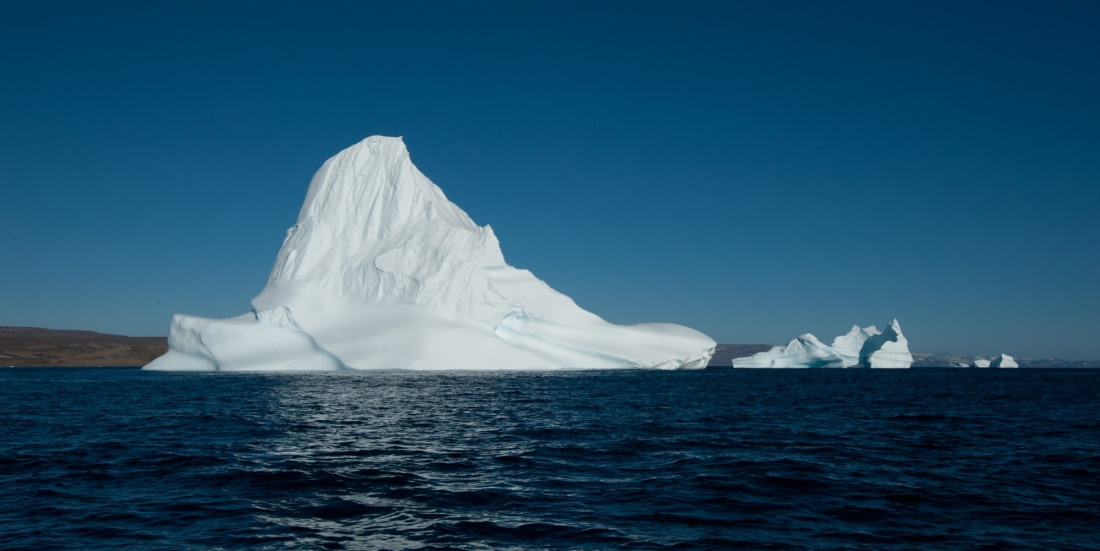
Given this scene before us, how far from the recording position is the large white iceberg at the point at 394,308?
44906 millimetres

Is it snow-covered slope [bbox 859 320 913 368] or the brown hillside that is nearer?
snow-covered slope [bbox 859 320 913 368]

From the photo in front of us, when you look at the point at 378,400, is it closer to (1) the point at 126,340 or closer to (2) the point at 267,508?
(2) the point at 267,508

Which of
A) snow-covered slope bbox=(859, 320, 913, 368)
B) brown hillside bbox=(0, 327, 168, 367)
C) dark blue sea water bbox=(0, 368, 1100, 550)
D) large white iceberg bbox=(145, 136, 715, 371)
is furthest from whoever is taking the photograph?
brown hillside bbox=(0, 327, 168, 367)

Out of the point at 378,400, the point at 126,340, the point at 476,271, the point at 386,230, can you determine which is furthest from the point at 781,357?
the point at 126,340

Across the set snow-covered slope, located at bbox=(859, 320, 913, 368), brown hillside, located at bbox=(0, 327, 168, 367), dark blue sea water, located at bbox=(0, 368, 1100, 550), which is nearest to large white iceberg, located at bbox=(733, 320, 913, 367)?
snow-covered slope, located at bbox=(859, 320, 913, 368)

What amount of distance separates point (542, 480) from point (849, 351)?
2693 inches

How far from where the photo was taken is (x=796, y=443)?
14430 millimetres

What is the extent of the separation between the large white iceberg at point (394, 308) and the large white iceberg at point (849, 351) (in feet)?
56.6

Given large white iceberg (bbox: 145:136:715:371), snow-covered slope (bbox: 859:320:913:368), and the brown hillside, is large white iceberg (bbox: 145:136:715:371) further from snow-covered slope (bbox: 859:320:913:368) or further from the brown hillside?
the brown hillside

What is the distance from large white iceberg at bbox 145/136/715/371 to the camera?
44906 millimetres

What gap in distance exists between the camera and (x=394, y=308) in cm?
4881

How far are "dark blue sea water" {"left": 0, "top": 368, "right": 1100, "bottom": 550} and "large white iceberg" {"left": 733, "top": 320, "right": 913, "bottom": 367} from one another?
49929mm

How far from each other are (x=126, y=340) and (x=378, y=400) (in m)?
136

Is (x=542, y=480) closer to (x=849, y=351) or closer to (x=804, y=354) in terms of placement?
(x=804, y=354)
